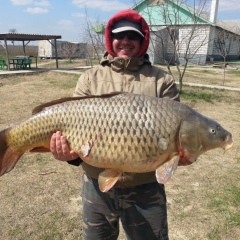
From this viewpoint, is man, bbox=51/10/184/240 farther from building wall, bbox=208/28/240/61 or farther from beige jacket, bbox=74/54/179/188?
building wall, bbox=208/28/240/61

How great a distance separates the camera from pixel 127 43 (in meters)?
1.77

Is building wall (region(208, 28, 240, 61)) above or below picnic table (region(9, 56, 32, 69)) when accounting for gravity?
above

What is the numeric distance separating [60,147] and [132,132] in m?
0.41

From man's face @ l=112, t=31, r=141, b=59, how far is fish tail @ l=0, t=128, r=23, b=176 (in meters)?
0.82

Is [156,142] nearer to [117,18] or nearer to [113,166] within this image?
[113,166]

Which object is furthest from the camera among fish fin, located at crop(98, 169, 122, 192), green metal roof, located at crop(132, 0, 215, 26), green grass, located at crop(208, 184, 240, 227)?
green metal roof, located at crop(132, 0, 215, 26)

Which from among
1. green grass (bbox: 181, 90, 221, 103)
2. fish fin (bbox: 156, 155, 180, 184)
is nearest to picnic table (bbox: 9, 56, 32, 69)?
green grass (bbox: 181, 90, 221, 103)

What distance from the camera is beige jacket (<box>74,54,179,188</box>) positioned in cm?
171

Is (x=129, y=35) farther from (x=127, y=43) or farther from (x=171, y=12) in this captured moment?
(x=171, y=12)

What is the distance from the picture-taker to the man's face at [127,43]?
68.9 inches

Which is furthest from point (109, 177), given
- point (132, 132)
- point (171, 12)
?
point (171, 12)

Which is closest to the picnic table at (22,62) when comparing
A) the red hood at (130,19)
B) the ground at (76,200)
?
the ground at (76,200)

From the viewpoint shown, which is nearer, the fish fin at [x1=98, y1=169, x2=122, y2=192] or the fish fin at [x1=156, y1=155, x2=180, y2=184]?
the fish fin at [x1=156, y1=155, x2=180, y2=184]

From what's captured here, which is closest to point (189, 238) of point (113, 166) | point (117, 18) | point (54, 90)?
point (113, 166)
